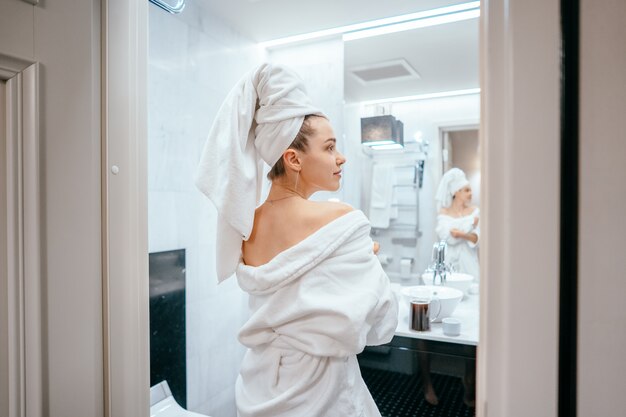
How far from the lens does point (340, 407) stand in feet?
3.63

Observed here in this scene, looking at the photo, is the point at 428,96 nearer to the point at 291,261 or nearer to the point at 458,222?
the point at 458,222

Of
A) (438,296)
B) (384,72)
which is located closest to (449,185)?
(438,296)

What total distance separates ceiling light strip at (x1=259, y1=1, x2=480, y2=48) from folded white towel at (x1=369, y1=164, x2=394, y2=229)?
2.40 ft

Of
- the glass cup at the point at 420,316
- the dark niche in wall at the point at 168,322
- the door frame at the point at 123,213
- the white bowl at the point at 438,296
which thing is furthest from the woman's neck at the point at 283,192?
the white bowl at the point at 438,296

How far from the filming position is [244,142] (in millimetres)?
1144

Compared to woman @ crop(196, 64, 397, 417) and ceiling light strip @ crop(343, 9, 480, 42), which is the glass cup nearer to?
woman @ crop(196, 64, 397, 417)

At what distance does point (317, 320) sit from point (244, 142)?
542mm

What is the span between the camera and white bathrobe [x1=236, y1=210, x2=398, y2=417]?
1071mm

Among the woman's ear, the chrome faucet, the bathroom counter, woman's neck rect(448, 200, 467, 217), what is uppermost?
the woman's ear

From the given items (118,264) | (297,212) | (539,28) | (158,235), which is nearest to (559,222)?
(539,28)

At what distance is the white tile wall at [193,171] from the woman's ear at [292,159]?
67 centimetres

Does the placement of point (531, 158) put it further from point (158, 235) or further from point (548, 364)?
point (158, 235)

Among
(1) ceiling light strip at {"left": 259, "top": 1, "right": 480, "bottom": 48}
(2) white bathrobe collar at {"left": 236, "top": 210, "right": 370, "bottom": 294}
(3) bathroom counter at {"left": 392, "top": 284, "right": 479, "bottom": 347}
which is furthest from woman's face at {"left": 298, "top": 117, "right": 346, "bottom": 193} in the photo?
(1) ceiling light strip at {"left": 259, "top": 1, "right": 480, "bottom": 48}

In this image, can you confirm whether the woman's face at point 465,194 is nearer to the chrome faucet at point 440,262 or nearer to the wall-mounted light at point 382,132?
the chrome faucet at point 440,262
